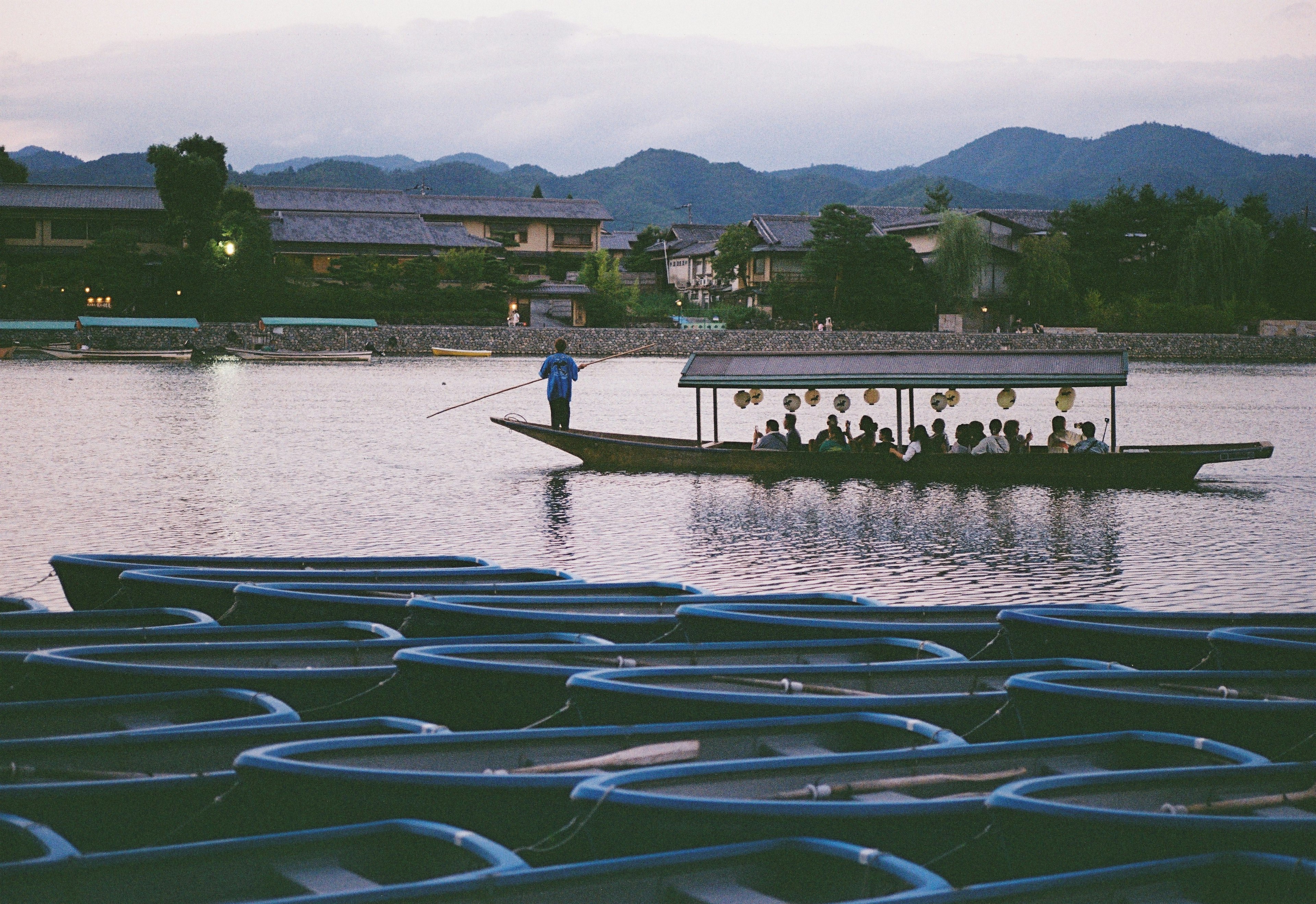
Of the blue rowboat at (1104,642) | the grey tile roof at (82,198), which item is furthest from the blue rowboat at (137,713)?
the grey tile roof at (82,198)

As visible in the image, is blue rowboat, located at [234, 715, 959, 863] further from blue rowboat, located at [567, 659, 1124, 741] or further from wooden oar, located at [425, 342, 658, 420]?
wooden oar, located at [425, 342, 658, 420]

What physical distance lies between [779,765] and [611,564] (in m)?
7.41

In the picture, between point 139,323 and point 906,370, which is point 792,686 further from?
point 139,323

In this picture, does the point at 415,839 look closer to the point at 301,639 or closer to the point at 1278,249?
the point at 301,639

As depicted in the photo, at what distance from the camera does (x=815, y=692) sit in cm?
650

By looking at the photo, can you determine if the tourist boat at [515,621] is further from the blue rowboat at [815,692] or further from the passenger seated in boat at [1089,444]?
the passenger seated in boat at [1089,444]

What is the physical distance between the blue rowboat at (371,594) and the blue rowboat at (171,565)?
2.29ft

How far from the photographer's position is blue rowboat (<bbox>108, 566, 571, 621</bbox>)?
334 inches

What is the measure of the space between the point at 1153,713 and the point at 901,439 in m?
12.1

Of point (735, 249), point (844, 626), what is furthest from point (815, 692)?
point (735, 249)

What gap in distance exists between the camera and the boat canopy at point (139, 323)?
52.9 metres

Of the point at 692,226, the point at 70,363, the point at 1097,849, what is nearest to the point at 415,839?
the point at 1097,849

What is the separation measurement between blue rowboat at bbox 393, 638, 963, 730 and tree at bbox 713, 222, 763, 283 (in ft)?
218

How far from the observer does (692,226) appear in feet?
294
